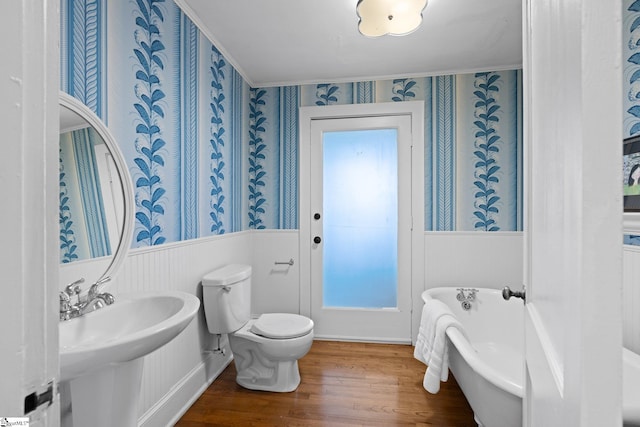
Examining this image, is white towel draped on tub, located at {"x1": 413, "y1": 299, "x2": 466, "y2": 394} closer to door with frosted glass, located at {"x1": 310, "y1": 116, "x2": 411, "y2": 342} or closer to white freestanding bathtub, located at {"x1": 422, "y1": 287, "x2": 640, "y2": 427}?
white freestanding bathtub, located at {"x1": 422, "y1": 287, "x2": 640, "y2": 427}

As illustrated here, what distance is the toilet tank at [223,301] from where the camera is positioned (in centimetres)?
208

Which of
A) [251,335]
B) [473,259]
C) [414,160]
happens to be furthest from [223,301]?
[473,259]

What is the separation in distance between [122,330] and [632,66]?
211 cm

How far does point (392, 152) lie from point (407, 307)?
1367mm

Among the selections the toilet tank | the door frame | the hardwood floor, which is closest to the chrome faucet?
the toilet tank

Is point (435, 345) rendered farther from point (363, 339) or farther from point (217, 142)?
point (217, 142)

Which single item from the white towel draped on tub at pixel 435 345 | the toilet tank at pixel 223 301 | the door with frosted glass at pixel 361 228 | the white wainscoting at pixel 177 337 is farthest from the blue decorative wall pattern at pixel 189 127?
the white towel draped on tub at pixel 435 345

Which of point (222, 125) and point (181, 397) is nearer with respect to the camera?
point (181, 397)

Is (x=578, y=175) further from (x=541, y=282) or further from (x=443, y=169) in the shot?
(x=443, y=169)

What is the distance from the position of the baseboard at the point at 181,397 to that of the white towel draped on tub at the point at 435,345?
137cm

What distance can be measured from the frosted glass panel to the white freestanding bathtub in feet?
1.87

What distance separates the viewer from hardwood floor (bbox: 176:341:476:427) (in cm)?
185

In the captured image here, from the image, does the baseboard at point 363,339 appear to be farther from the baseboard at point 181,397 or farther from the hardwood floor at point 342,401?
the baseboard at point 181,397

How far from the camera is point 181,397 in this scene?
6.31 feet
